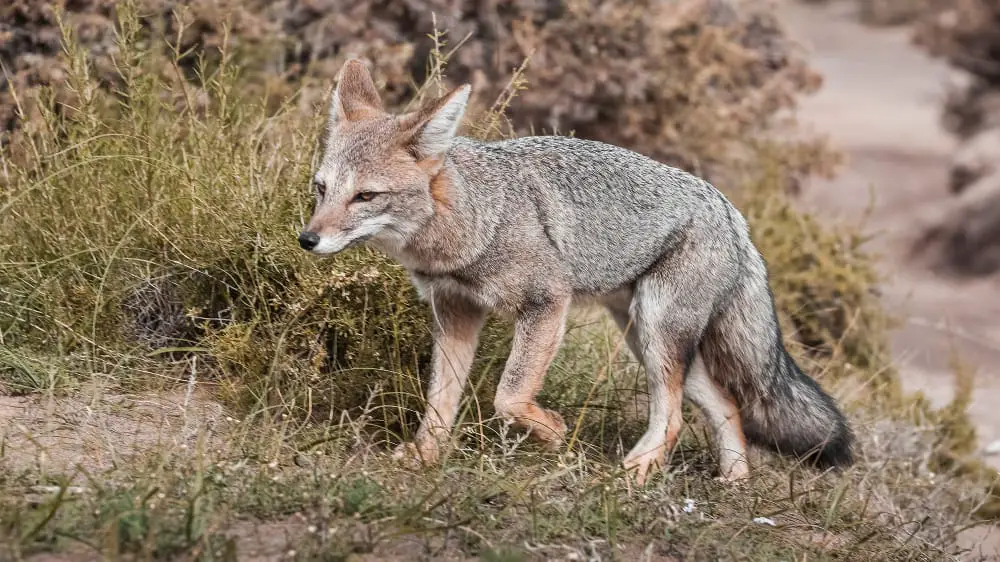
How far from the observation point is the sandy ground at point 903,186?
32.7 feet

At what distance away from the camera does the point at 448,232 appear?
5.10 m

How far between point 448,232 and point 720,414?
161cm

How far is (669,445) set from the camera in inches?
218

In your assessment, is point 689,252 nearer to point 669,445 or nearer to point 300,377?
point 669,445

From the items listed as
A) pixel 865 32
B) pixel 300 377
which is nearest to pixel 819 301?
pixel 300 377

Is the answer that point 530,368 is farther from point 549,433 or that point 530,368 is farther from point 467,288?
point 467,288

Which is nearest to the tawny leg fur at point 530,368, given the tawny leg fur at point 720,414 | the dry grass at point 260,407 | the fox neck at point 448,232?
the dry grass at point 260,407

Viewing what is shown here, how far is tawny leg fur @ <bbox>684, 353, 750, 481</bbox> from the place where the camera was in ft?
18.9

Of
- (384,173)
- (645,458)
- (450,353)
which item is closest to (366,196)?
(384,173)

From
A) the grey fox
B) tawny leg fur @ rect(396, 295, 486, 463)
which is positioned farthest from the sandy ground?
tawny leg fur @ rect(396, 295, 486, 463)

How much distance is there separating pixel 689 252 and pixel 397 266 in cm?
127

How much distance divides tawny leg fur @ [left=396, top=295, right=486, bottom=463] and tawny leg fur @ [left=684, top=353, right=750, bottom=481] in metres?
1.07

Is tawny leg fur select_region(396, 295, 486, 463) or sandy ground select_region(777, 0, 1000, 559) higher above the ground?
tawny leg fur select_region(396, 295, 486, 463)

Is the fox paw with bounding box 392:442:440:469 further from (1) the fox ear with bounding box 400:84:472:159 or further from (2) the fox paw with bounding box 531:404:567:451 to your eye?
(1) the fox ear with bounding box 400:84:472:159
